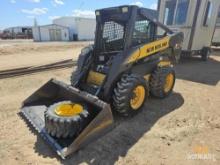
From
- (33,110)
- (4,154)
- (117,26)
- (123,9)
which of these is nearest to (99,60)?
(117,26)

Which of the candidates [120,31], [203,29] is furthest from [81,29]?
[120,31]

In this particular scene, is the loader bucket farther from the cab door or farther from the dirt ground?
the cab door

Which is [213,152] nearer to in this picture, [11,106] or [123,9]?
[123,9]

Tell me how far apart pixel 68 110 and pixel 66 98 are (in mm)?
952

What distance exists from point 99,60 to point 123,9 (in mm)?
1263

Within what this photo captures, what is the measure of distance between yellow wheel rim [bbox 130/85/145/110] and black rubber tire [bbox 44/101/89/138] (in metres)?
1.14

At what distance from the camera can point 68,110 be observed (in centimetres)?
300

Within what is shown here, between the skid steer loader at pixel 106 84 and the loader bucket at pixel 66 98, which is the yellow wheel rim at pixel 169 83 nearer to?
the skid steer loader at pixel 106 84

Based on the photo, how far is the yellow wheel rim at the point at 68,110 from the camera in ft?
9.52

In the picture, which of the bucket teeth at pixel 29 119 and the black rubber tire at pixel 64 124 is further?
the bucket teeth at pixel 29 119

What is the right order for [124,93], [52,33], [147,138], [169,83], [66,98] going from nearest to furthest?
[147,138]
[124,93]
[66,98]
[169,83]
[52,33]

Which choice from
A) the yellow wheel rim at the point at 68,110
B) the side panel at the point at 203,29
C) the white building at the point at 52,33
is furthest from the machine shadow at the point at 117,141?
the white building at the point at 52,33

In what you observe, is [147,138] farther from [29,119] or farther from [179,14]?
[179,14]

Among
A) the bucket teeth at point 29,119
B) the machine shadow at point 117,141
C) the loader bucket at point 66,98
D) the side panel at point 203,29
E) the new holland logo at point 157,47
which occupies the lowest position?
the machine shadow at point 117,141
